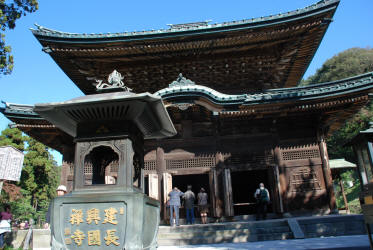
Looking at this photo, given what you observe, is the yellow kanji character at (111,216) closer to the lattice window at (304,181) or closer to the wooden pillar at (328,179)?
the lattice window at (304,181)

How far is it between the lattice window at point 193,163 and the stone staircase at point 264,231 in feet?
9.09

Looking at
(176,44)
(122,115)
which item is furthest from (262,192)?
(122,115)

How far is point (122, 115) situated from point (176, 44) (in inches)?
288

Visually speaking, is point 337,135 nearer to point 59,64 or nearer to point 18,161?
point 59,64

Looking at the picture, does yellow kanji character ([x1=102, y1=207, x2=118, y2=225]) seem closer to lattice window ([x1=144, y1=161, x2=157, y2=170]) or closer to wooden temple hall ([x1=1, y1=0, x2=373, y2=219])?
wooden temple hall ([x1=1, y1=0, x2=373, y2=219])

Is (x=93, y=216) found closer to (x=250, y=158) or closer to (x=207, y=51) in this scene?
(x=250, y=158)

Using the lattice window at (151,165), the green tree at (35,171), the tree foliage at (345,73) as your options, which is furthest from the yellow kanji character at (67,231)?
the tree foliage at (345,73)

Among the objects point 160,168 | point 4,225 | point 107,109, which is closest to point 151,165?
point 160,168

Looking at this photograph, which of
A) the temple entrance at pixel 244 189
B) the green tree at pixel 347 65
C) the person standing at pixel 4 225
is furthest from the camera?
the green tree at pixel 347 65

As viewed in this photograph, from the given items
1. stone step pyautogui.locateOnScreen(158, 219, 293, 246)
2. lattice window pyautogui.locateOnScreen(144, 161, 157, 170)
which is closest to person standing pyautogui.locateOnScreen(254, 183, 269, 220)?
stone step pyautogui.locateOnScreen(158, 219, 293, 246)

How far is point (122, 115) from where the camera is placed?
4746 millimetres

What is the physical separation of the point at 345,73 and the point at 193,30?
3976cm

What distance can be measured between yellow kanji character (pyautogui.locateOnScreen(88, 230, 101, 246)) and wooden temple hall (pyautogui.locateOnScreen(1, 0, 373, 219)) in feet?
20.9

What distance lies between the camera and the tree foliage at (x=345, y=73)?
107 ft
